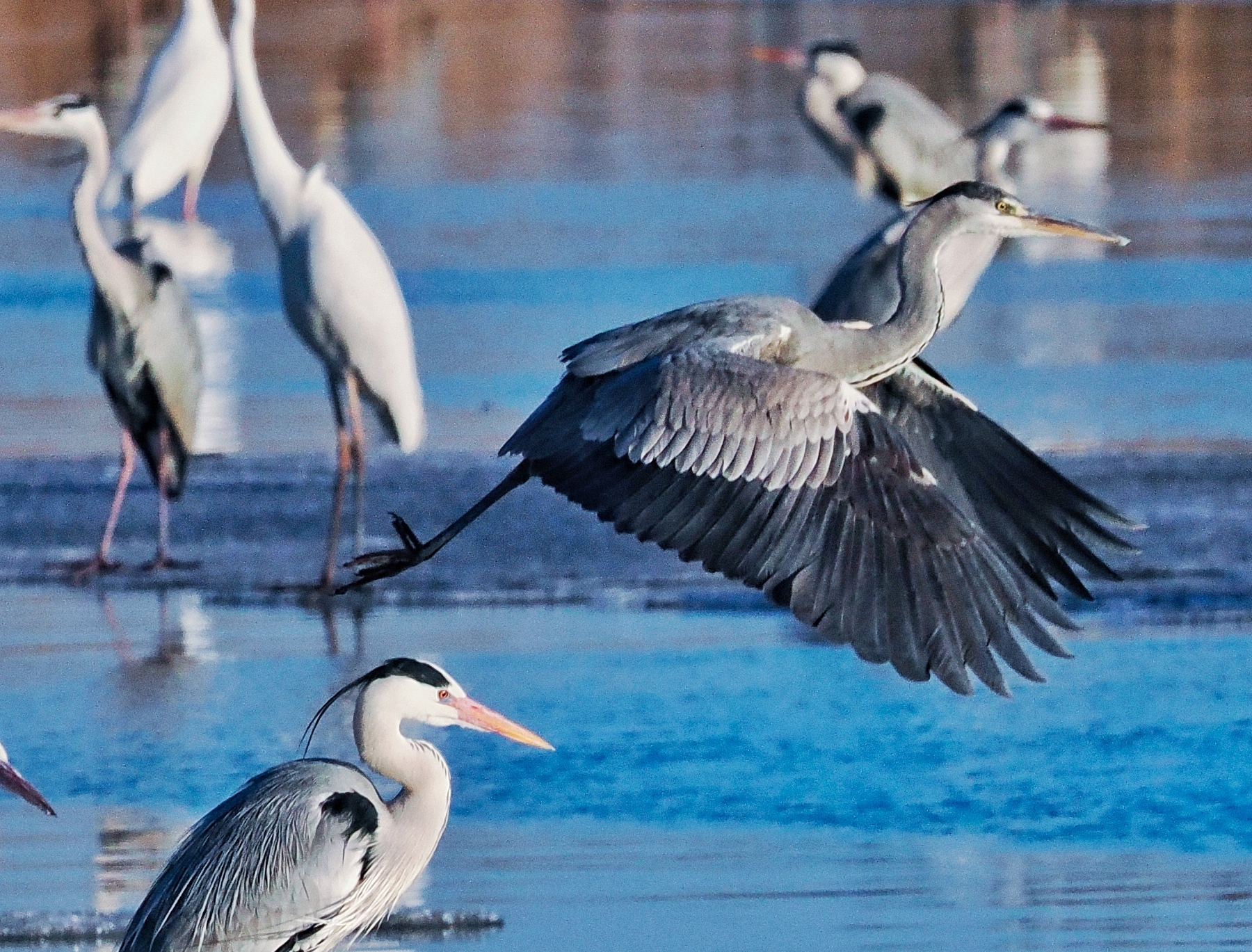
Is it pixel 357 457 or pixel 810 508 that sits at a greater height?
pixel 810 508

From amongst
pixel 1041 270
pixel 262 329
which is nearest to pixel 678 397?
pixel 262 329

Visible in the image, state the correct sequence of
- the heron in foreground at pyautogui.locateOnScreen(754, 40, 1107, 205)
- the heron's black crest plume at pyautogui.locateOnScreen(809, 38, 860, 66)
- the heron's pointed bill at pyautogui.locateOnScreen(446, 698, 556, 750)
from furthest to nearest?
1. the heron's black crest plume at pyautogui.locateOnScreen(809, 38, 860, 66)
2. the heron in foreground at pyautogui.locateOnScreen(754, 40, 1107, 205)
3. the heron's pointed bill at pyautogui.locateOnScreen(446, 698, 556, 750)

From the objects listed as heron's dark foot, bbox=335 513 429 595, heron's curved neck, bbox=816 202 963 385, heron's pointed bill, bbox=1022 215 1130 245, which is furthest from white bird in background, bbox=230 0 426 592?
heron's pointed bill, bbox=1022 215 1130 245

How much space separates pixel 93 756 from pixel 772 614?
2312 mm

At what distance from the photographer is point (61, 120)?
10.5m

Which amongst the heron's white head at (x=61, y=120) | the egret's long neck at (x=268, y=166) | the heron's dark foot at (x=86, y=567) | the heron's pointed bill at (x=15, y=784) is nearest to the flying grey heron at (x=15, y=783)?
the heron's pointed bill at (x=15, y=784)

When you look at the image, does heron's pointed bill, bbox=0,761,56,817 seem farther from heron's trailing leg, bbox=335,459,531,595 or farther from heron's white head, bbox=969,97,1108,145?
heron's white head, bbox=969,97,1108,145

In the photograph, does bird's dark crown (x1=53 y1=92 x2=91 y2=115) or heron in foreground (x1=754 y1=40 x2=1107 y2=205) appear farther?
heron in foreground (x1=754 y1=40 x2=1107 y2=205)

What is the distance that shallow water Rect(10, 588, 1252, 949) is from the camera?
18.0 feet

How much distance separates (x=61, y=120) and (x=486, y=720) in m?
5.89

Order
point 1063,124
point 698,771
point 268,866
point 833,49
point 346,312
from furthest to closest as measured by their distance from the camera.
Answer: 1. point 833,49
2. point 1063,124
3. point 346,312
4. point 698,771
5. point 268,866

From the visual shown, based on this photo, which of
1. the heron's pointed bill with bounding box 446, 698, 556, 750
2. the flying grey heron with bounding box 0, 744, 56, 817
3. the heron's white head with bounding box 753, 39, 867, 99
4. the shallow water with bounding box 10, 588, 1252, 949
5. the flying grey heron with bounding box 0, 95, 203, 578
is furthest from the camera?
the heron's white head with bounding box 753, 39, 867, 99

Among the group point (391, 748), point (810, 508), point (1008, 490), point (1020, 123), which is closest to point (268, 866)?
point (391, 748)

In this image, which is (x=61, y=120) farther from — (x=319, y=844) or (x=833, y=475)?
(x=319, y=844)
